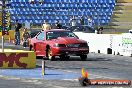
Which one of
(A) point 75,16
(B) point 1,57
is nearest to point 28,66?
(B) point 1,57

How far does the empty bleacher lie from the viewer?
6188 cm

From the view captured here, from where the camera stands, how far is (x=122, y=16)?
206 feet

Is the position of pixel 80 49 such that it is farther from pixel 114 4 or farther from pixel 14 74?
pixel 114 4

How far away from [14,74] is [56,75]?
4.59 ft

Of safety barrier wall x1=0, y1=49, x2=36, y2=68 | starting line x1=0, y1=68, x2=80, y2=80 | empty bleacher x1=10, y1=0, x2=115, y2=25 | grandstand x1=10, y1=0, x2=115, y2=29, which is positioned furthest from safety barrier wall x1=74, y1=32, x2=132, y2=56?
empty bleacher x1=10, y1=0, x2=115, y2=25

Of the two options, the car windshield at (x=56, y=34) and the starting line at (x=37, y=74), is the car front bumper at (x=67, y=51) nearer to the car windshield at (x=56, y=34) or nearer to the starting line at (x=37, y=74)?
the car windshield at (x=56, y=34)

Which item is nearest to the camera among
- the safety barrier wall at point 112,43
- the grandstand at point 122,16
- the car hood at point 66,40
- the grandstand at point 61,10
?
the car hood at point 66,40

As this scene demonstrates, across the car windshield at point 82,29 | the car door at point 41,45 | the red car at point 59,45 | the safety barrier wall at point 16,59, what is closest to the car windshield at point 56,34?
the red car at point 59,45

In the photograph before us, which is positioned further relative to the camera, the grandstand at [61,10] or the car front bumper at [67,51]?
the grandstand at [61,10]

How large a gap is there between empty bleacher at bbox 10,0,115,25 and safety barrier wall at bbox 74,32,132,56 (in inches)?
1096

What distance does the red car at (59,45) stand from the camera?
24.1m

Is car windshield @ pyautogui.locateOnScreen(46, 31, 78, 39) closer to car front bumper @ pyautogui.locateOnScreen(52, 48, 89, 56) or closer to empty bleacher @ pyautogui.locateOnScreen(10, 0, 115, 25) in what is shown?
car front bumper @ pyautogui.locateOnScreen(52, 48, 89, 56)

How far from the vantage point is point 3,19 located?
22094 millimetres

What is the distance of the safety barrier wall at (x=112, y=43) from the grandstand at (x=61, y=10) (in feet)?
90.2
